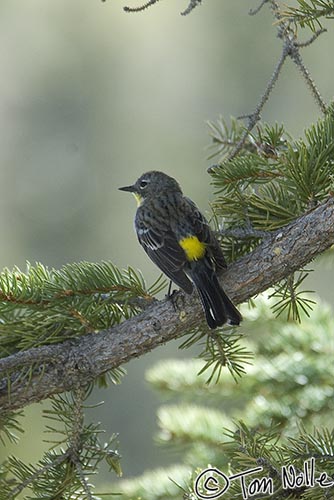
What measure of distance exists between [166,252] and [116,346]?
1.16 metres

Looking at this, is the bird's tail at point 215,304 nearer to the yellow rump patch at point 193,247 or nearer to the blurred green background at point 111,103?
the yellow rump patch at point 193,247

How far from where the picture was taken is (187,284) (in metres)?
3.46

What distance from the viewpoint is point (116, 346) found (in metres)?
2.82

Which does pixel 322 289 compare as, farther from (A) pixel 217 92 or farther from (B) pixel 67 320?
(B) pixel 67 320

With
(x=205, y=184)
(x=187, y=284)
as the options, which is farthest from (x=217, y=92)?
(x=187, y=284)

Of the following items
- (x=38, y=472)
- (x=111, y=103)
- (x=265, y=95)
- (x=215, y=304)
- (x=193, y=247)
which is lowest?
(x=38, y=472)

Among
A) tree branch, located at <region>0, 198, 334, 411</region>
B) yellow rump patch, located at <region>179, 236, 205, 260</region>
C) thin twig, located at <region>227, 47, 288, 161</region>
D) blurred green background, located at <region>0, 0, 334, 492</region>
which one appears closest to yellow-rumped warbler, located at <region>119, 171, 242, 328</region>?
yellow rump patch, located at <region>179, 236, 205, 260</region>

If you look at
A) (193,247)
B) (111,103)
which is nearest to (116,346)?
(193,247)

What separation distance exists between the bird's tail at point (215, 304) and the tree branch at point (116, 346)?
8 cm

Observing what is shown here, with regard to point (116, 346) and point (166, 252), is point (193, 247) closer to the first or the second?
point (166, 252)

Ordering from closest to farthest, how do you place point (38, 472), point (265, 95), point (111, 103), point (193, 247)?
point (38, 472) → point (265, 95) → point (193, 247) → point (111, 103)

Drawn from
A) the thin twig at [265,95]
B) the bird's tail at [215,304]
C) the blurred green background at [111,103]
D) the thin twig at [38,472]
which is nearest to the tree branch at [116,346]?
the bird's tail at [215,304]

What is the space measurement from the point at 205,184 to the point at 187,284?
9.54 m

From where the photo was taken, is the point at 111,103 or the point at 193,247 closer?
the point at 193,247
